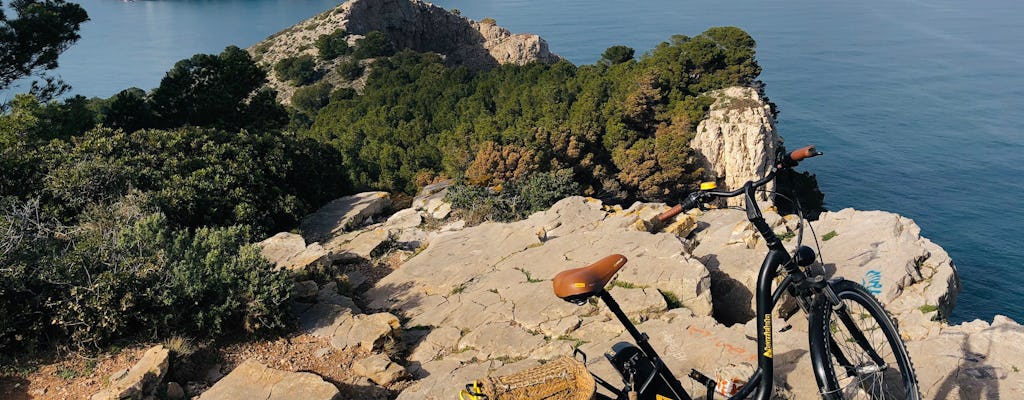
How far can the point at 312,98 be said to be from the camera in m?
55.5

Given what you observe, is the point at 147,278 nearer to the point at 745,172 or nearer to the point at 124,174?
the point at 124,174

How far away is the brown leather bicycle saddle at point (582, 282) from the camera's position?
14.3 ft

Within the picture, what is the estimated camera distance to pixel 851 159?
46812 mm

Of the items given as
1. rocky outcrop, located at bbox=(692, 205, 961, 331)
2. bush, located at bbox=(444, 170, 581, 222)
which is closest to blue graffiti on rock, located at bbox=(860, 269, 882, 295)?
rocky outcrop, located at bbox=(692, 205, 961, 331)

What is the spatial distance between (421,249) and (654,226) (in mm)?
4629

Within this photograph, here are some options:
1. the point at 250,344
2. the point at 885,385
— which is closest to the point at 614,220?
the point at 250,344

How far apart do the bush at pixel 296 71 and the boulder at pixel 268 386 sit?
56.9m

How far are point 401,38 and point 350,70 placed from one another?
18.2m

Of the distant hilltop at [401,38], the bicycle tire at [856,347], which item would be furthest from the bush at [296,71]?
the bicycle tire at [856,347]

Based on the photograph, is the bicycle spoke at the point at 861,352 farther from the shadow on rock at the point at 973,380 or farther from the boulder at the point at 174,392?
the boulder at the point at 174,392

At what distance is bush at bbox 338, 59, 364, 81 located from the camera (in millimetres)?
59031

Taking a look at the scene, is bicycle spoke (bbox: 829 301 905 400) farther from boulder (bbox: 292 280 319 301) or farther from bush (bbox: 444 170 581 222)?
bush (bbox: 444 170 581 222)

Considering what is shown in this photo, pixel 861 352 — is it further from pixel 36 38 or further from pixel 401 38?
pixel 401 38

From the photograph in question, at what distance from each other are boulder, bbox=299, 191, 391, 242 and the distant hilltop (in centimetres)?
4131
